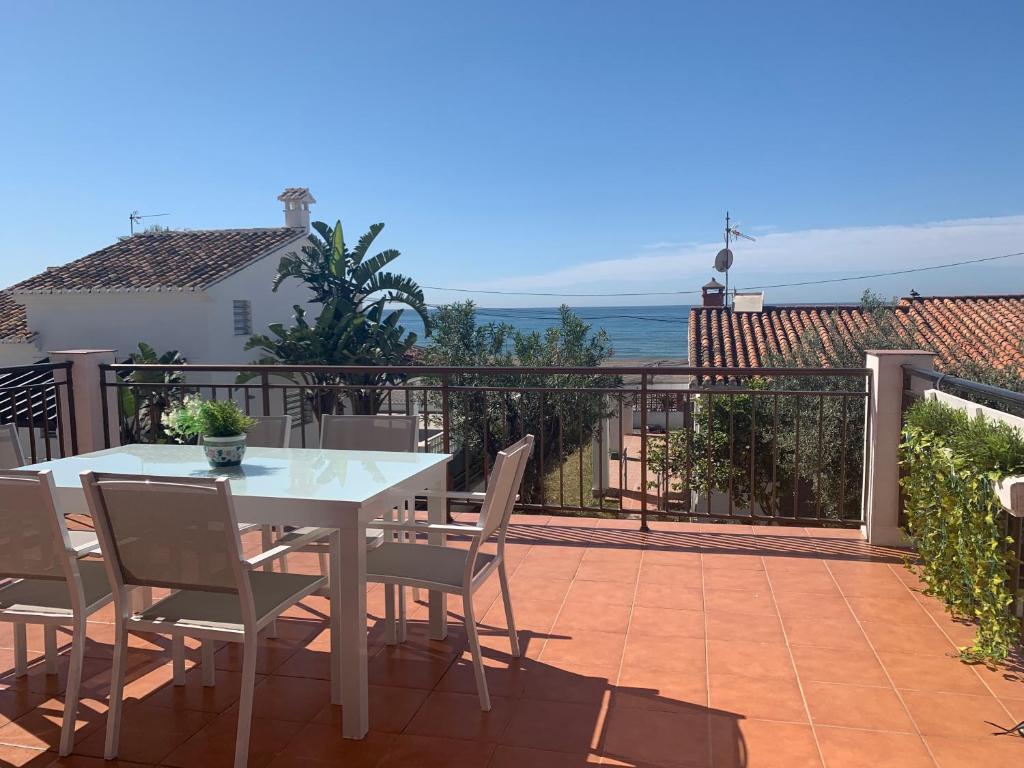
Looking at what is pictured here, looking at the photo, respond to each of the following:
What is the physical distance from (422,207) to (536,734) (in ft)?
108

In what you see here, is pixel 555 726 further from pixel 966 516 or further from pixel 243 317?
pixel 243 317

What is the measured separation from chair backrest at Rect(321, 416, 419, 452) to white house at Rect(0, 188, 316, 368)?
1340 cm

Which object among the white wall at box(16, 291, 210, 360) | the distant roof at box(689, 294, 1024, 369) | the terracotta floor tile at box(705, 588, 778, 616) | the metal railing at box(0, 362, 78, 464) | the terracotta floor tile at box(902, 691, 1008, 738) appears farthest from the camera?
the white wall at box(16, 291, 210, 360)

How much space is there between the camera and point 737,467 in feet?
40.6

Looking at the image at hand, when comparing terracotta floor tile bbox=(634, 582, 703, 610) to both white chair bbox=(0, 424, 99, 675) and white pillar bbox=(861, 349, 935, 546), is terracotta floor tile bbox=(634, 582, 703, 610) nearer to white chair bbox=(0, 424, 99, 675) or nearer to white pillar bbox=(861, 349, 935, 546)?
white pillar bbox=(861, 349, 935, 546)

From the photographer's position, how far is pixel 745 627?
10.9 ft

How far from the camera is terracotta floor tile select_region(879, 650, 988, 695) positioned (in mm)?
2742

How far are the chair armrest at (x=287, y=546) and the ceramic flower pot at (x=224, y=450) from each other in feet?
1.23

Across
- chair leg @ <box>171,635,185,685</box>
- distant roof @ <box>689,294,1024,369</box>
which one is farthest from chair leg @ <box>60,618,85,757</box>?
distant roof @ <box>689,294,1024,369</box>

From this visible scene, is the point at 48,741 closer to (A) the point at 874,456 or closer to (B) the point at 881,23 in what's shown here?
(A) the point at 874,456

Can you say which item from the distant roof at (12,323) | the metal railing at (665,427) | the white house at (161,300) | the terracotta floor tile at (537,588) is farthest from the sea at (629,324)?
the terracotta floor tile at (537,588)

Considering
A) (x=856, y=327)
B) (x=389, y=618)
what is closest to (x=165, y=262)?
(x=856, y=327)

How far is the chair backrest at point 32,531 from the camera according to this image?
86.7 inches

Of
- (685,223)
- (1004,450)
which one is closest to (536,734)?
(1004,450)
